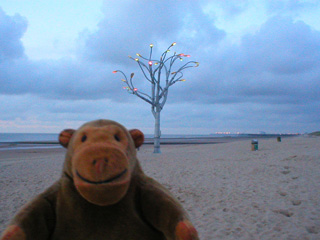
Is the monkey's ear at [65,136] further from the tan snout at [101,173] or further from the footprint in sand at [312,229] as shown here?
the footprint in sand at [312,229]

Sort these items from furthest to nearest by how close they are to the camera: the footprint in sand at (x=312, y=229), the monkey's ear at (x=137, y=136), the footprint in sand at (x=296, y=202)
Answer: the footprint in sand at (x=296, y=202), the footprint in sand at (x=312, y=229), the monkey's ear at (x=137, y=136)

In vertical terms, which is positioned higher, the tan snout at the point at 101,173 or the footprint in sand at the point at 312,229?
the tan snout at the point at 101,173

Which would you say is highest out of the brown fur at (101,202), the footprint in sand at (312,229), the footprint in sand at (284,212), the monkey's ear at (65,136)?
the monkey's ear at (65,136)

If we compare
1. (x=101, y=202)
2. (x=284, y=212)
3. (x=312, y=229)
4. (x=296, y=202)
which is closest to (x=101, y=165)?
(x=101, y=202)

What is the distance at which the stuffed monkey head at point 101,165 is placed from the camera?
1.66 meters

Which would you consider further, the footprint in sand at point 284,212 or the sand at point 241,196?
the footprint in sand at point 284,212

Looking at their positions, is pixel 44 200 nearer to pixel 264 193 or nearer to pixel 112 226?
pixel 112 226

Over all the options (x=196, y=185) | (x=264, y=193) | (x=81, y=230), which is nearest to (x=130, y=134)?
(x=81, y=230)

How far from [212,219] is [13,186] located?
6.15 metres

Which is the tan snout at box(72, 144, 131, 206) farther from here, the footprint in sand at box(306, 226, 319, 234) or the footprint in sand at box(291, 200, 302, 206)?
the footprint in sand at box(291, 200, 302, 206)

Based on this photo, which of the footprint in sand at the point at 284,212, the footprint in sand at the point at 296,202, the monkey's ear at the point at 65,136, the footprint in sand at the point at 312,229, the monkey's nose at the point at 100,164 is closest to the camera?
the monkey's nose at the point at 100,164

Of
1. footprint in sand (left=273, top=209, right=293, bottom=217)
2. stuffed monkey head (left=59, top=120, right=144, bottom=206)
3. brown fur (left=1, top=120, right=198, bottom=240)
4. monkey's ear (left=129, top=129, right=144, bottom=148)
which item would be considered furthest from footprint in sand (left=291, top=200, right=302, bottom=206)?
stuffed monkey head (left=59, top=120, right=144, bottom=206)

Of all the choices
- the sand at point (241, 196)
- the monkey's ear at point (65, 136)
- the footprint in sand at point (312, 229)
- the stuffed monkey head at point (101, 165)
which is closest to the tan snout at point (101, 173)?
the stuffed monkey head at point (101, 165)

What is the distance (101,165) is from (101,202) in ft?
0.82
